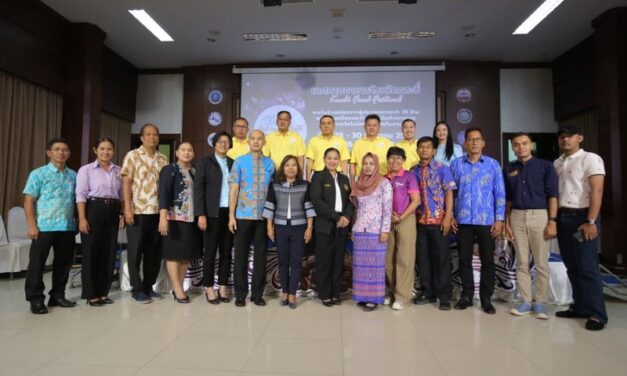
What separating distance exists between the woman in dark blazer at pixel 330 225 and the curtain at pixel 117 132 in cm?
584

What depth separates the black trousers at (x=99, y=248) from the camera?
311 centimetres

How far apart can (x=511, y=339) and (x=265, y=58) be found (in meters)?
6.62

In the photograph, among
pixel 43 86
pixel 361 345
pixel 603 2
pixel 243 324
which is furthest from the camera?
pixel 43 86

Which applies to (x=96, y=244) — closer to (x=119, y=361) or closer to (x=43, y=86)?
(x=119, y=361)

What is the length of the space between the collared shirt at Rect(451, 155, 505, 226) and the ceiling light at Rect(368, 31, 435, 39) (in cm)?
398

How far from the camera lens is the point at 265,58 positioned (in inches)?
291

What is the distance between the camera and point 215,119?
7.65m

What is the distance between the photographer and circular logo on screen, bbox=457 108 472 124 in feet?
Answer: 23.9

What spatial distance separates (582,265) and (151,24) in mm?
6760

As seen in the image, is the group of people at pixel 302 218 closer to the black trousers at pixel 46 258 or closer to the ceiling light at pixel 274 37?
the black trousers at pixel 46 258

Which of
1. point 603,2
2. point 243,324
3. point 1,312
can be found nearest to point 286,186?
point 243,324

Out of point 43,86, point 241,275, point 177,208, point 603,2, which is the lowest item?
point 241,275

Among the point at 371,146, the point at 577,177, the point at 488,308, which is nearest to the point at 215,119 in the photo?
the point at 371,146

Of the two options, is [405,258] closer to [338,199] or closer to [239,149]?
[338,199]
